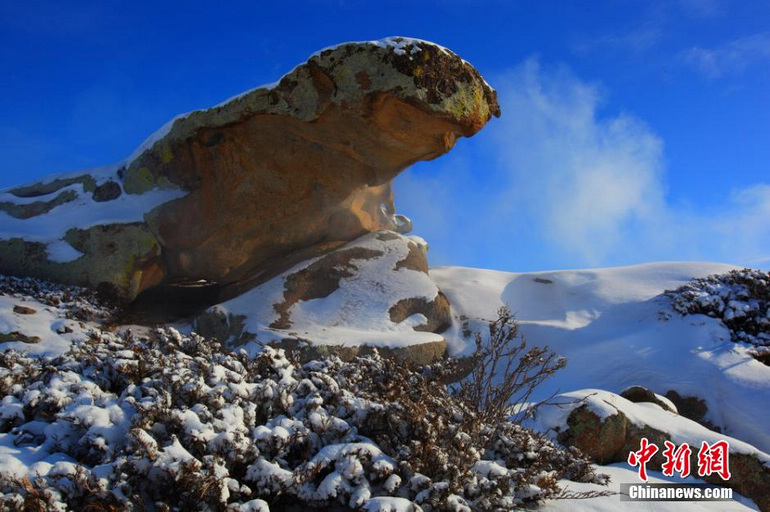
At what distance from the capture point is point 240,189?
1056 centimetres

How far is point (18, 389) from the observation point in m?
3.45

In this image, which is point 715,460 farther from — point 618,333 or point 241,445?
point 618,333

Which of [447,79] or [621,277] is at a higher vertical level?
[447,79]

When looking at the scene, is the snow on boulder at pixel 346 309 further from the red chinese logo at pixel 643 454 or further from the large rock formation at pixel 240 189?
the red chinese logo at pixel 643 454

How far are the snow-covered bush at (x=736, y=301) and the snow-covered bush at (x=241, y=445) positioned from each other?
7.25m

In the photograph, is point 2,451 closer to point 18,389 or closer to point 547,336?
point 18,389

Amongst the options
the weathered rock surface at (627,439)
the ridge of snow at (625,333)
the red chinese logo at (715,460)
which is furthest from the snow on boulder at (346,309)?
the red chinese logo at (715,460)

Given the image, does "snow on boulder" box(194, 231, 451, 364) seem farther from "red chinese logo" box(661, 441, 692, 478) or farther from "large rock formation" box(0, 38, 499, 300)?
"red chinese logo" box(661, 441, 692, 478)

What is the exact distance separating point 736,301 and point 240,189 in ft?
30.6

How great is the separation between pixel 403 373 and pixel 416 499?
1.77m

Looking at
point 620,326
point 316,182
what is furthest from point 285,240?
point 620,326

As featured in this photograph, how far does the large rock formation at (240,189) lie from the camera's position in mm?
8695

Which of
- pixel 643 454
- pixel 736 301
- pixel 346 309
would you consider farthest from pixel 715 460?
pixel 346 309

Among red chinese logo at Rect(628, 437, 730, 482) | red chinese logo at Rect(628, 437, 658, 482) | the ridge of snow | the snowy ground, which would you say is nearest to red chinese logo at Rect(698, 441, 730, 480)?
red chinese logo at Rect(628, 437, 730, 482)
